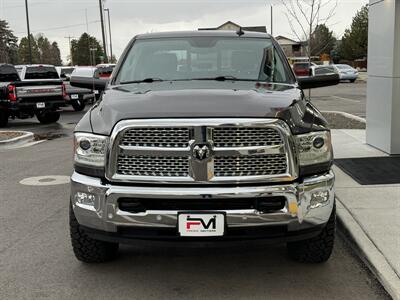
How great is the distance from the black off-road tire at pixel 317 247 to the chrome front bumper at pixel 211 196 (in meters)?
0.34

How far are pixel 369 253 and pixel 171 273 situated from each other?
1.64 metres

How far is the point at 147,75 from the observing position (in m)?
4.97

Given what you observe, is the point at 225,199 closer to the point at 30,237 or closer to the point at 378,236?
the point at 378,236

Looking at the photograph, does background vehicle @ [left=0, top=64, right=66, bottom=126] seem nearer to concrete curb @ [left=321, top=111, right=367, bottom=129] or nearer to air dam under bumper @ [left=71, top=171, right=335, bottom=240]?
concrete curb @ [left=321, top=111, right=367, bottom=129]

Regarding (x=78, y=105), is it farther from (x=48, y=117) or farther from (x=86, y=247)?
(x=86, y=247)

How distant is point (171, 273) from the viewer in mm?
4320

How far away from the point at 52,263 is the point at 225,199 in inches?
73.1

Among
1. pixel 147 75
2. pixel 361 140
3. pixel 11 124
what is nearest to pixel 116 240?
pixel 147 75

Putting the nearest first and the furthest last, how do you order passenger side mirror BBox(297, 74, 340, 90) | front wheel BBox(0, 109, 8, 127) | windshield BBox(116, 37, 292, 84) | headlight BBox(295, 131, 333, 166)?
headlight BBox(295, 131, 333, 166), windshield BBox(116, 37, 292, 84), passenger side mirror BBox(297, 74, 340, 90), front wheel BBox(0, 109, 8, 127)

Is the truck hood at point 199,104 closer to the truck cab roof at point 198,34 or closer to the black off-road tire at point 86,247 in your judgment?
the black off-road tire at point 86,247

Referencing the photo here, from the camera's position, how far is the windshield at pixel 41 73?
18.4 metres

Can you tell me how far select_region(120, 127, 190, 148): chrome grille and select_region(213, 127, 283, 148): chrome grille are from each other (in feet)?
0.72

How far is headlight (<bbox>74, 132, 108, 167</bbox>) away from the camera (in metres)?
3.72

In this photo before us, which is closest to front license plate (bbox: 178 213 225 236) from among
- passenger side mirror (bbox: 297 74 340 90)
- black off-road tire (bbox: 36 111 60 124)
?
passenger side mirror (bbox: 297 74 340 90)
